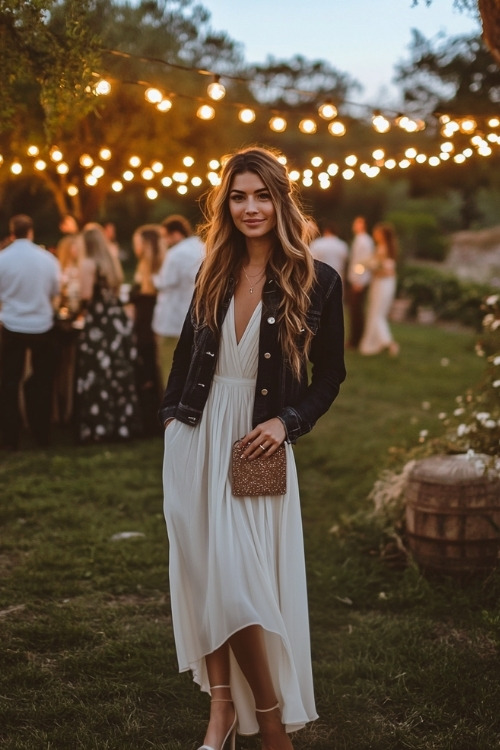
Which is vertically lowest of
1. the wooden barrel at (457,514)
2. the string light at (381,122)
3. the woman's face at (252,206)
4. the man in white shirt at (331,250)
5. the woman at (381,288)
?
the wooden barrel at (457,514)

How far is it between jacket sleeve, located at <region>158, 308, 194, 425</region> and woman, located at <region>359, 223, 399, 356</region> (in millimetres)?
12462

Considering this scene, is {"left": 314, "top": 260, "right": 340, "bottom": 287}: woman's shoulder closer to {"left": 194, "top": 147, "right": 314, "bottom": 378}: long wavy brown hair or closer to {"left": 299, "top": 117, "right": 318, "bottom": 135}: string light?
{"left": 194, "top": 147, "right": 314, "bottom": 378}: long wavy brown hair

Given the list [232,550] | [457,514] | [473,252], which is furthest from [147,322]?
[473,252]

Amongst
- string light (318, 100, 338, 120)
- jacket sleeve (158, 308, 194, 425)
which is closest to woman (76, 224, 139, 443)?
string light (318, 100, 338, 120)

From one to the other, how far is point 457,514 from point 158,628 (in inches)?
71.4

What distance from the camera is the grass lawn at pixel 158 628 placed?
12.3 feet

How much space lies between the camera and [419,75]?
1788 centimetres

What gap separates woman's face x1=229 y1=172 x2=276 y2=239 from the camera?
3.32m

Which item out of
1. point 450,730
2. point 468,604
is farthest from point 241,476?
point 468,604

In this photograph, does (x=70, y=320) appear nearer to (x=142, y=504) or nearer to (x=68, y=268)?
(x=68, y=268)

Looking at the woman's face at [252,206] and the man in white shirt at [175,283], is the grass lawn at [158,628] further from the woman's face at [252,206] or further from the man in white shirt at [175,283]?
the woman's face at [252,206]

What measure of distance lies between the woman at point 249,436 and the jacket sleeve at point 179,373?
0.5 inches

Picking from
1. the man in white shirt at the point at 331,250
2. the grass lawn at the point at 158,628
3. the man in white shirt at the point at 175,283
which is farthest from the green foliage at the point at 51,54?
the man in white shirt at the point at 331,250

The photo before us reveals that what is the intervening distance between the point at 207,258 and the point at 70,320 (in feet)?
22.0
